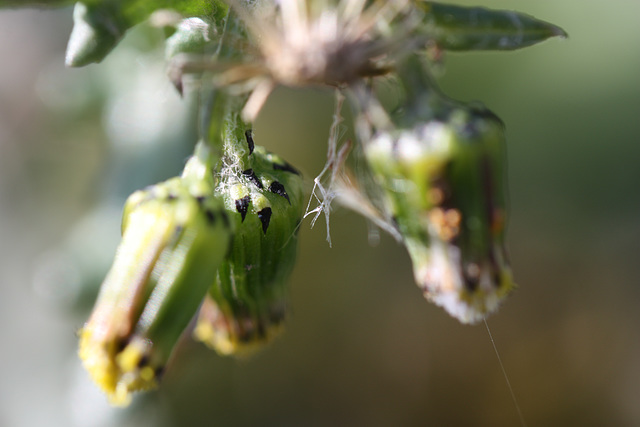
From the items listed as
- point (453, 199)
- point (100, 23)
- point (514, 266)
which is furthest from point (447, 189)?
point (514, 266)

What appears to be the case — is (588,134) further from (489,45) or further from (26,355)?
(26,355)

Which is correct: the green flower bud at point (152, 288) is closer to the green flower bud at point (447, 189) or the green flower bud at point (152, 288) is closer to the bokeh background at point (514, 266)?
the green flower bud at point (447, 189)

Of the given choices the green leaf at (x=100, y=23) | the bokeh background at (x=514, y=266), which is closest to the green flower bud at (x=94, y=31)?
the green leaf at (x=100, y=23)

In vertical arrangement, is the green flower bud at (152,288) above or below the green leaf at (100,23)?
below

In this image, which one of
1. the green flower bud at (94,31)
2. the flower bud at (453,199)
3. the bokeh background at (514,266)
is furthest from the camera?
the bokeh background at (514,266)

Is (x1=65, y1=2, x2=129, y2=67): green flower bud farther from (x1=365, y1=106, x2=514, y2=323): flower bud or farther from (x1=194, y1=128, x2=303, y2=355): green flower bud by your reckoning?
(x1=365, y1=106, x2=514, y2=323): flower bud

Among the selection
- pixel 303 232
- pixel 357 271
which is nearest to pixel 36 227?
pixel 303 232
